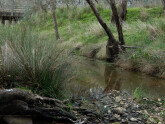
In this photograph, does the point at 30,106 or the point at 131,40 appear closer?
the point at 30,106

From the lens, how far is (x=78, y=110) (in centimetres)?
363

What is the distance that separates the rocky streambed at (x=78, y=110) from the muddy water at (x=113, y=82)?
2.09 feet

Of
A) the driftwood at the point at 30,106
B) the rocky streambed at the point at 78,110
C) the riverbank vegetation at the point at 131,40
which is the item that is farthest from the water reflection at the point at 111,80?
the driftwood at the point at 30,106

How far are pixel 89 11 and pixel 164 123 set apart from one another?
52.6ft

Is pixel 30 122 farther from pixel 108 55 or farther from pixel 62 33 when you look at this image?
pixel 62 33

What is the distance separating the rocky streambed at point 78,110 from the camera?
2.96m

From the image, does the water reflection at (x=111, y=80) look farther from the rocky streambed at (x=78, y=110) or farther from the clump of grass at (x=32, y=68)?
the clump of grass at (x=32, y=68)

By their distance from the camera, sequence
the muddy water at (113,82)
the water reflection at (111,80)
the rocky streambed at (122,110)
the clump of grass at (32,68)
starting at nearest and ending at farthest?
1. the rocky streambed at (122,110)
2. the clump of grass at (32,68)
3. the muddy water at (113,82)
4. the water reflection at (111,80)

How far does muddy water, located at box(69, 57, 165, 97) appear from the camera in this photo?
5086 millimetres

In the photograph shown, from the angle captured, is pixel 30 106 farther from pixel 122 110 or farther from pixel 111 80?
pixel 111 80

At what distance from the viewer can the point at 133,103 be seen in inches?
166

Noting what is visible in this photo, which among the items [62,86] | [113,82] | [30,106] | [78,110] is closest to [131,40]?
[113,82]

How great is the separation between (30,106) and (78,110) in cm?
82

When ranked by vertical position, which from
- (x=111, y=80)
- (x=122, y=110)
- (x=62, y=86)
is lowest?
(x=111, y=80)
